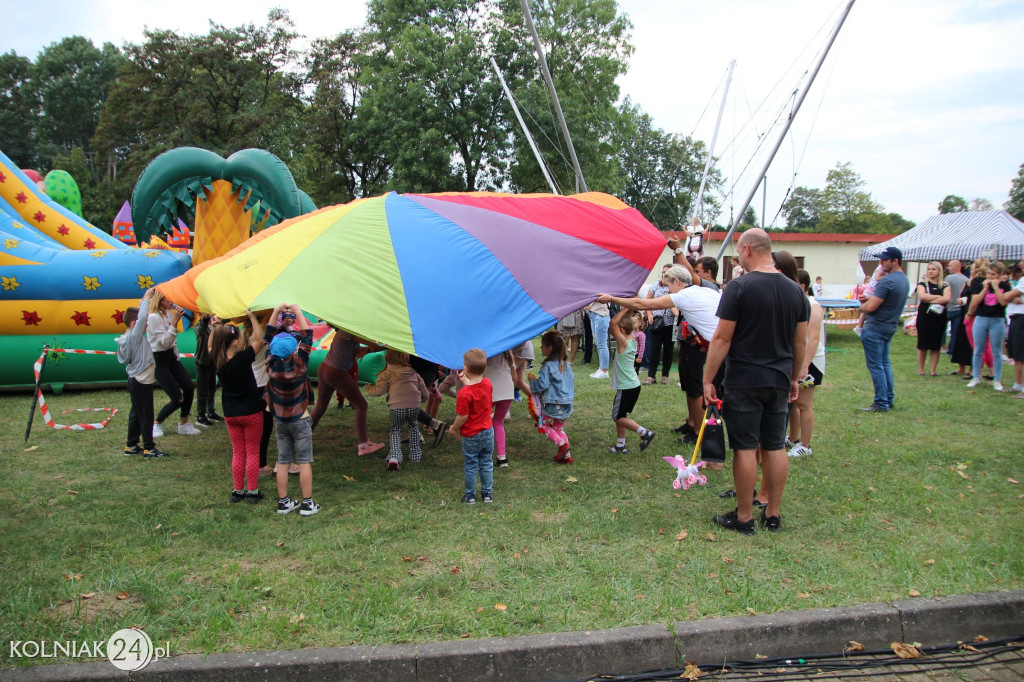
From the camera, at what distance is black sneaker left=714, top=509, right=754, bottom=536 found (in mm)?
4691

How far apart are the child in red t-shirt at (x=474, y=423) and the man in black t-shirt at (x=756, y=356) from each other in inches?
67.1

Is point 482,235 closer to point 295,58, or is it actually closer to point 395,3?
point 395,3

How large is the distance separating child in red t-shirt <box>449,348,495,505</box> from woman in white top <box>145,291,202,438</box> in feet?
12.0

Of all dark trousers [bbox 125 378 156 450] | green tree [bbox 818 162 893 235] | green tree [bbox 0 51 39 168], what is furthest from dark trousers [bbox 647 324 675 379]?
green tree [bbox 0 51 39 168]

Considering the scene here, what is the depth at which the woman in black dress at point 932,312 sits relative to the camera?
10547 millimetres

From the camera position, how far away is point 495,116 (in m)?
27.4

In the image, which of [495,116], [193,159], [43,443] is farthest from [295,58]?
[43,443]

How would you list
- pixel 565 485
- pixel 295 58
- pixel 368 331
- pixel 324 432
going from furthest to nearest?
pixel 295 58
pixel 324 432
pixel 565 485
pixel 368 331

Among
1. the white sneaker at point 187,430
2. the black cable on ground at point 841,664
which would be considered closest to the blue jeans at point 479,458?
the black cable on ground at point 841,664

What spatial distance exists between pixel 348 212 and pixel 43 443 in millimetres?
4419

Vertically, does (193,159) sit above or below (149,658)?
above


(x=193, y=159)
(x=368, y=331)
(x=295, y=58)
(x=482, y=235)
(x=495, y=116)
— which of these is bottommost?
(x=368, y=331)

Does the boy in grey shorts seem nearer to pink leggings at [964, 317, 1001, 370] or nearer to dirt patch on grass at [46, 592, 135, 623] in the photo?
dirt patch on grass at [46, 592, 135, 623]

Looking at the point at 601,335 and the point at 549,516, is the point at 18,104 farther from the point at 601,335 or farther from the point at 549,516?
the point at 549,516
